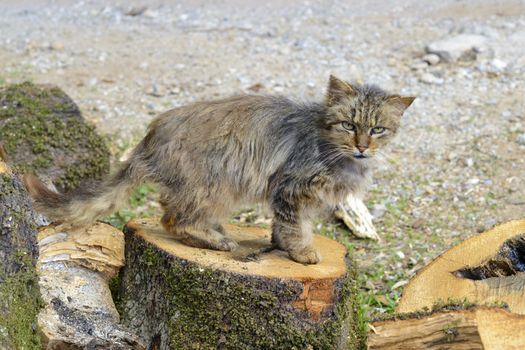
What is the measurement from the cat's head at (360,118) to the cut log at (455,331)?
1216 mm

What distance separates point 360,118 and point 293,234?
34.1 inches

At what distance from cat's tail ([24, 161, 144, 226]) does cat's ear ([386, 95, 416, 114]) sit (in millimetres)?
Answer: 1712

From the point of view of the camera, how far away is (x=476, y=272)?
14.5ft

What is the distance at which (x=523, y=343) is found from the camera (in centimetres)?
372

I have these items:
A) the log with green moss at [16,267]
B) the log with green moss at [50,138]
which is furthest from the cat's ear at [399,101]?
the log with green moss at [50,138]

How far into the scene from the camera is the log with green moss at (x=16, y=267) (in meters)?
3.89

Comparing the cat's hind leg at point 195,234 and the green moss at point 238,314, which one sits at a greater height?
the cat's hind leg at point 195,234

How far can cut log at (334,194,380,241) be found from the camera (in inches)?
269

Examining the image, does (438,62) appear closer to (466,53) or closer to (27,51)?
(466,53)

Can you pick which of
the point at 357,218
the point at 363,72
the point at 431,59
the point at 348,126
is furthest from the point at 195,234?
the point at 431,59

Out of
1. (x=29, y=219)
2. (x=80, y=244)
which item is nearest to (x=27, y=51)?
(x=80, y=244)

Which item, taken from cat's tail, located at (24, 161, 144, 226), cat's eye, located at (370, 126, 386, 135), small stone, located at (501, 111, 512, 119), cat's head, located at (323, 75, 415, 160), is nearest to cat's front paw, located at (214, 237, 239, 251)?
cat's tail, located at (24, 161, 144, 226)

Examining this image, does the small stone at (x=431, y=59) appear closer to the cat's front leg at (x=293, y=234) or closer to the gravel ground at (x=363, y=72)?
the gravel ground at (x=363, y=72)

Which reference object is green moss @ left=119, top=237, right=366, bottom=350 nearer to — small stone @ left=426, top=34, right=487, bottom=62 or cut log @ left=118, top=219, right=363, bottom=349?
cut log @ left=118, top=219, right=363, bottom=349
